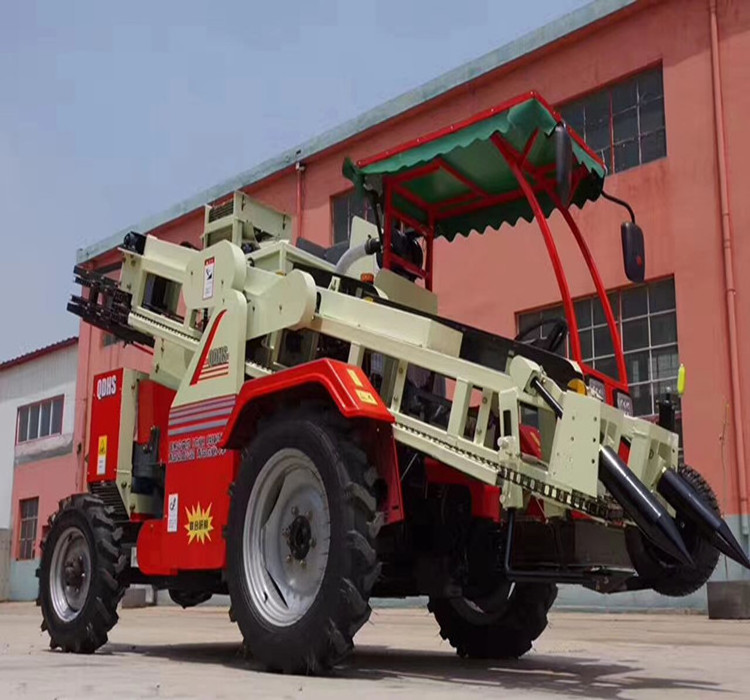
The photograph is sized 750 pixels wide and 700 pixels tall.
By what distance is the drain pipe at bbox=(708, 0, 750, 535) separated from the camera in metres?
14.3

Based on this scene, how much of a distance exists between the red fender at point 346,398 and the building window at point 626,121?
1138 centimetres

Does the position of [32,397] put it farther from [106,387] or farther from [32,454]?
[106,387]

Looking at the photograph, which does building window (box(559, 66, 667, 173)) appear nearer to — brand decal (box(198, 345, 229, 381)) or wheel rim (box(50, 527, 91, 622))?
brand decal (box(198, 345, 229, 381))

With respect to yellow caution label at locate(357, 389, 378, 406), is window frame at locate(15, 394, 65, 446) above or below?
above

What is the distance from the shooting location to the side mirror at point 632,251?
Answer: 21.7 ft

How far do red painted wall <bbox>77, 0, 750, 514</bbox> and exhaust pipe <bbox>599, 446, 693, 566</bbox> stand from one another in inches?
389

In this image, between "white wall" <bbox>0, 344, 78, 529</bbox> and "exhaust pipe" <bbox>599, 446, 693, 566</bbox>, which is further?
"white wall" <bbox>0, 344, 78, 529</bbox>

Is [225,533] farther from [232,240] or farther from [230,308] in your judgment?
[232,240]

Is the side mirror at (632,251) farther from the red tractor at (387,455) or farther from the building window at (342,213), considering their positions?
the building window at (342,213)

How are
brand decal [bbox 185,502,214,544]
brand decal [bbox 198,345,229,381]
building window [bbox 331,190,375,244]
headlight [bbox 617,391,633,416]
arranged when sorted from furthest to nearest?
building window [bbox 331,190,375,244] → brand decal [bbox 198,345,229,381] → brand decal [bbox 185,502,214,544] → headlight [bbox 617,391,633,416]

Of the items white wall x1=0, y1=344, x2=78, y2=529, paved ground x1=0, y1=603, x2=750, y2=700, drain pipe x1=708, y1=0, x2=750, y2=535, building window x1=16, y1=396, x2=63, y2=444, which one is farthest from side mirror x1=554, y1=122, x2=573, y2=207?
building window x1=16, y1=396, x2=63, y2=444

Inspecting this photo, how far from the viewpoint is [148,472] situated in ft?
27.2

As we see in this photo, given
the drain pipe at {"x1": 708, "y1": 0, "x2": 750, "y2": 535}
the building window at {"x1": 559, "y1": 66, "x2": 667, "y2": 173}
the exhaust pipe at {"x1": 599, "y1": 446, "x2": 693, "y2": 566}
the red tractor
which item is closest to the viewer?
the exhaust pipe at {"x1": 599, "y1": 446, "x2": 693, "y2": 566}

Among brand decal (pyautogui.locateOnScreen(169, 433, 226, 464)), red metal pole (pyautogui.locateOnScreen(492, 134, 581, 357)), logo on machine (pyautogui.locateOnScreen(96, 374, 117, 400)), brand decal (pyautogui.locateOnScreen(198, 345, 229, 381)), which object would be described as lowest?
brand decal (pyautogui.locateOnScreen(169, 433, 226, 464))
